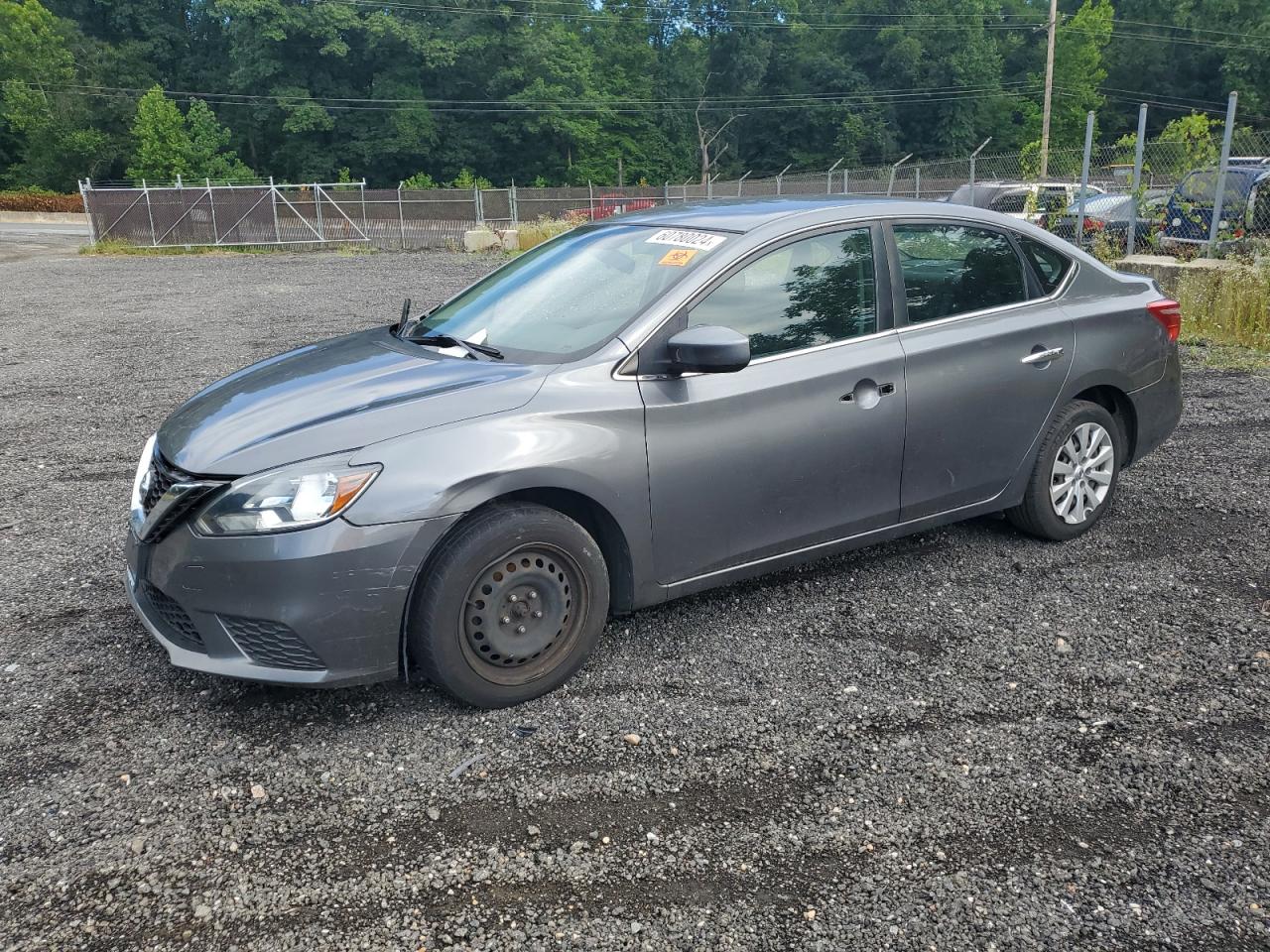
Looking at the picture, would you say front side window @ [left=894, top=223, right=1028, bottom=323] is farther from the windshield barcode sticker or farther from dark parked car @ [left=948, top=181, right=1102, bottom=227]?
dark parked car @ [left=948, top=181, right=1102, bottom=227]

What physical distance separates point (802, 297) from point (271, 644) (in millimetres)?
2408

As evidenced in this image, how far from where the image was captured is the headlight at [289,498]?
316cm

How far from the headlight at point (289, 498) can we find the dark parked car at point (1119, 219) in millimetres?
10908

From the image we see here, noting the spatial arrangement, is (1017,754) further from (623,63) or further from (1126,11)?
(1126,11)

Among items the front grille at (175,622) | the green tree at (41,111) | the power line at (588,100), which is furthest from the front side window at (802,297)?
the green tree at (41,111)

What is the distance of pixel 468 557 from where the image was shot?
3.29 metres

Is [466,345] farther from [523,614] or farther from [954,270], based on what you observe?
[954,270]

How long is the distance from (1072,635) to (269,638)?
3.06 meters

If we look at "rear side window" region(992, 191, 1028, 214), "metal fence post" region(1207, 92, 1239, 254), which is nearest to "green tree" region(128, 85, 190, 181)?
"rear side window" region(992, 191, 1028, 214)

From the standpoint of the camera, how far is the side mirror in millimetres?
3523

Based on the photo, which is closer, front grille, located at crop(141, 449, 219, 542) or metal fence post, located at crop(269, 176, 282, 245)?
front grille, located at crop(141, 449, 219, 542)

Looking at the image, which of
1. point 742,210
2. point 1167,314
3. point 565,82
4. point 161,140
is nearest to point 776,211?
point 742,210

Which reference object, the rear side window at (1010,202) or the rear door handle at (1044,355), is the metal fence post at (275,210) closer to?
the rear side window at (1010,202)

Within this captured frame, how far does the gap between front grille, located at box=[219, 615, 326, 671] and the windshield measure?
4.30 feet
